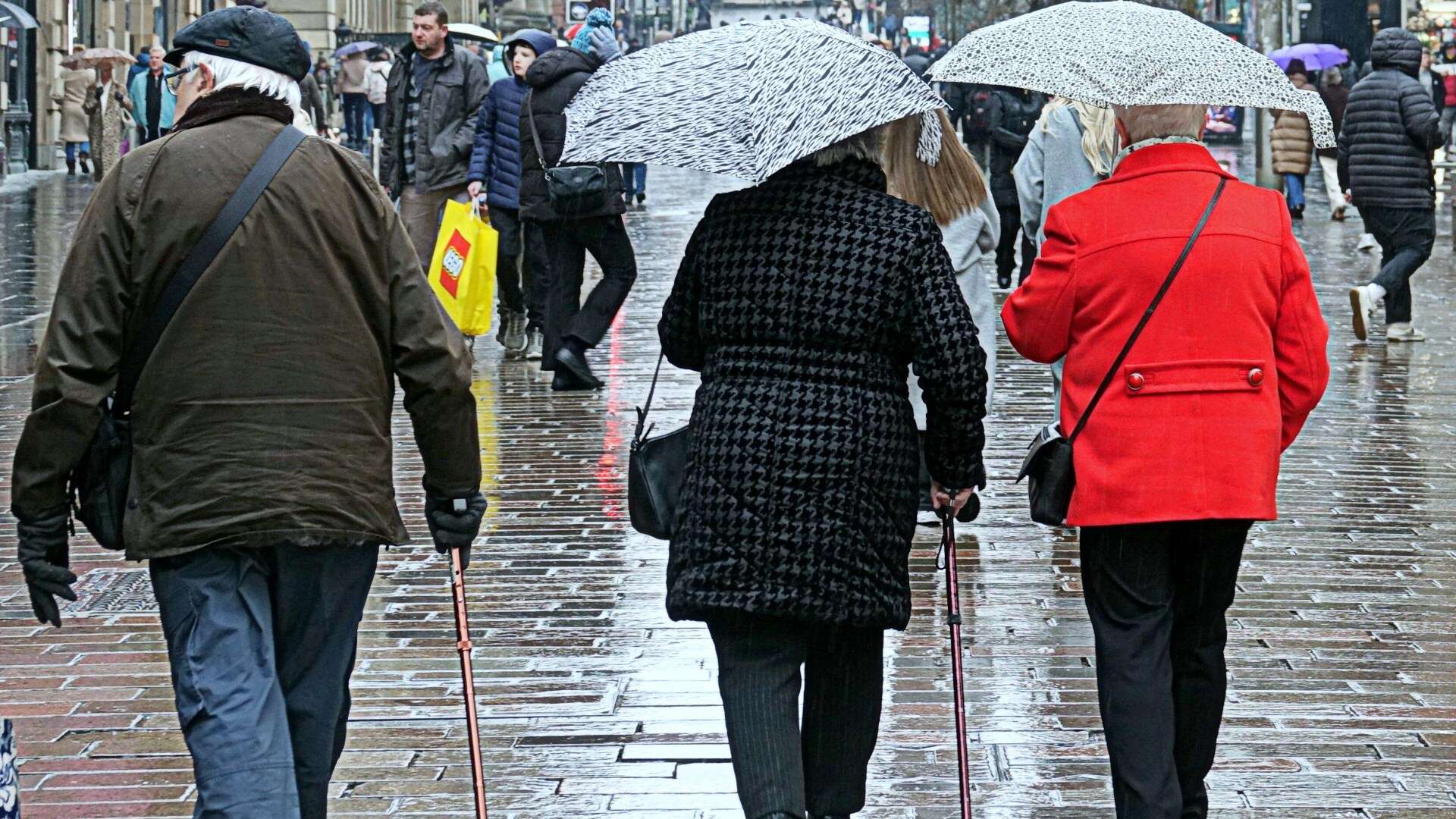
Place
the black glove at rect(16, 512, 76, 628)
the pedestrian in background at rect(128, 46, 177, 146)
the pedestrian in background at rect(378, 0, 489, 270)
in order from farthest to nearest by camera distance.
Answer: the pedestrian in background at rect(128, 46, 177, 146)
the pedestrian in background at rect(378, 0, 489, 270)
the black glove at rect(16, 512, 76, 628)

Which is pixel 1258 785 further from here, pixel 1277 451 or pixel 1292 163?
pixel 1292 163

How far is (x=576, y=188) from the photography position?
10977 millimetres

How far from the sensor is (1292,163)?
2306cm

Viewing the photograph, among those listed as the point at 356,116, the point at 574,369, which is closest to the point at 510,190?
the point at 574,369

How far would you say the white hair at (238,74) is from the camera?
3.78 meters

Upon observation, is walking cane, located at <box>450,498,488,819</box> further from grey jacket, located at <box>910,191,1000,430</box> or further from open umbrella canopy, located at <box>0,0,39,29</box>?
open umbrella canopy, located at <box>0,0,39,29</box>

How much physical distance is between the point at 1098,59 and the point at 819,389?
0.96 metres

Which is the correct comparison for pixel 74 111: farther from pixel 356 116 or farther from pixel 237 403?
pixel 237 403

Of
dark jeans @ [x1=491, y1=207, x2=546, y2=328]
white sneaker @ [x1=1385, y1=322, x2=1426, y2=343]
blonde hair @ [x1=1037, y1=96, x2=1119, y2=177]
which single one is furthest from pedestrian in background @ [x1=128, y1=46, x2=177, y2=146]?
blonde hair @ [x1=1037, y1=96, x2=1119, y2=177]

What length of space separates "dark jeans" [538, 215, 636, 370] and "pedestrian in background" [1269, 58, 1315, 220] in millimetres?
12994

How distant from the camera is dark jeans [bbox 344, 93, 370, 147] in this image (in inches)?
1425

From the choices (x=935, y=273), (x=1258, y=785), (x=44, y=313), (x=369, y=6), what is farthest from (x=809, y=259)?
(x=369, y=6)

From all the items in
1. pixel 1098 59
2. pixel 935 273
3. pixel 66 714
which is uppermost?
pixel 1098 59

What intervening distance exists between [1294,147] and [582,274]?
44.6 ft
